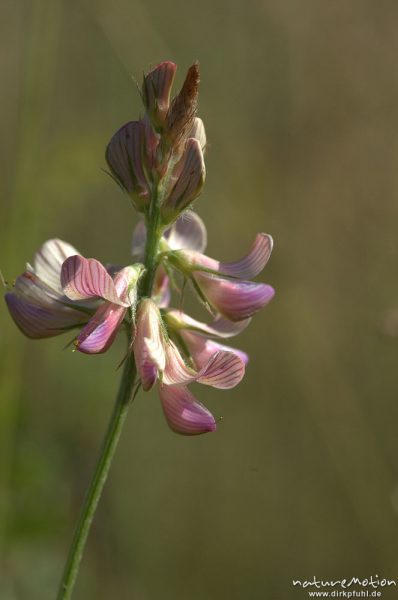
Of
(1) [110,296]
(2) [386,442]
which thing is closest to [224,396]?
(2) [386,442]

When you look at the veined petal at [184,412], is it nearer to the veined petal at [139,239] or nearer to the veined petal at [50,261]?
the veined petal at [50,261]

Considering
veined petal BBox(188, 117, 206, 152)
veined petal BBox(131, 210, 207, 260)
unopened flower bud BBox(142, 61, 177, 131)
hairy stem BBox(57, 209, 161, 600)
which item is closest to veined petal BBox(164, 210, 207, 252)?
veined petal BBox(131, 210, 207, 260)

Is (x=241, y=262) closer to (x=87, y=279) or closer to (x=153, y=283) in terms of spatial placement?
(x=153, y=283)

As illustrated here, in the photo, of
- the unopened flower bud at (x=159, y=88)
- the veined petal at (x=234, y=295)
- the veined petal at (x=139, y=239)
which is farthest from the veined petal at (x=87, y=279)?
the veined petal at (x=139, y=239)

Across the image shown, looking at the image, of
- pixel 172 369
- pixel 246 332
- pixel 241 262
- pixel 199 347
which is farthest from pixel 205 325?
pixel 246 332

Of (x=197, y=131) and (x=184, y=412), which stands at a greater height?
(x=197, y=131)

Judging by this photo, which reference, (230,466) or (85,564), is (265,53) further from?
(85,564)
